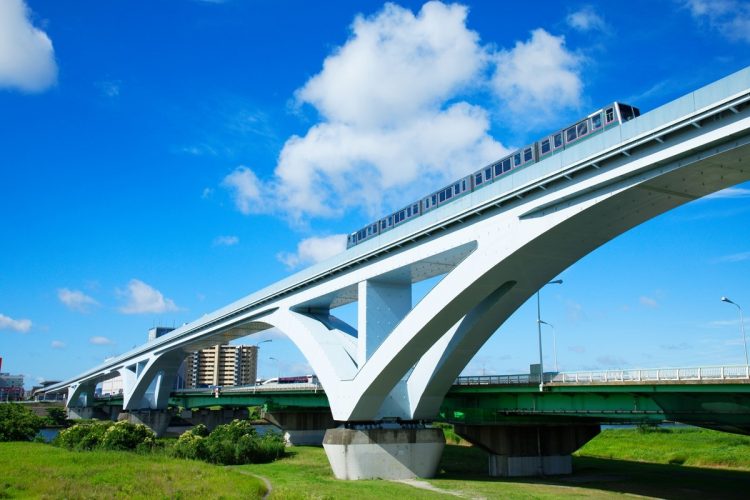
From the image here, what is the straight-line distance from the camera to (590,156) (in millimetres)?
24531

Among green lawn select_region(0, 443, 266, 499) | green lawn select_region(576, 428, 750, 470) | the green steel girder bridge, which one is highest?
the green steel girder bridge

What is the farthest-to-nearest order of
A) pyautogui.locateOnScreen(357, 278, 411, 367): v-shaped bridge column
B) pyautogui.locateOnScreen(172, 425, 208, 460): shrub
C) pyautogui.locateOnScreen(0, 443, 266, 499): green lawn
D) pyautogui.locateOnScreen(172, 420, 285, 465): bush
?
1. pyautogui.locateOnScreen(172, 420, 285, 465): bush
2. pyautogui.locateOnScreen(172, 425, 208, 460): shrub
3. pyautogui.locateOnScreen(357, 278, 411, 367): v-shaped bridge column
4. pyautogui.locateOnScreen(0, 443, 266, 499): green lawn

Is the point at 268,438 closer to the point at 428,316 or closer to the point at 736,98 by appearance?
the point at 428,316

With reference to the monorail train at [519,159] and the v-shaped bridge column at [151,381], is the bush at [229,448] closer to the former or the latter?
the monorail train at [519,159]

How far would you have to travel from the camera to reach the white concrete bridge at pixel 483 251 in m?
21.6

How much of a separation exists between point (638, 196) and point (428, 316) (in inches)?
435

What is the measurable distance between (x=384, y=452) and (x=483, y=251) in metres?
14.8

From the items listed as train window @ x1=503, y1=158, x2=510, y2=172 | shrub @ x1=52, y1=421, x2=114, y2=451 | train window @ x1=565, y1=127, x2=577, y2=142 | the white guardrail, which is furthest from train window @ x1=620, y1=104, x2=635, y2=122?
shrub @ x1=52, y1=421, x2=114, y2=451

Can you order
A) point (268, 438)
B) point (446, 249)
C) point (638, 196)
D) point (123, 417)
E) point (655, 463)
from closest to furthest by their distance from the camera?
point (638, 196)
point (446, 249)
point (655, 463)
point (268, 438)
point (123, 417)

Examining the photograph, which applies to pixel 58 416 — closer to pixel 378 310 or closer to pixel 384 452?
pixel 378 310

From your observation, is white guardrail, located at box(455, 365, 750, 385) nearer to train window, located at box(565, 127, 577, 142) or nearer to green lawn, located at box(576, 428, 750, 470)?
train window, located at box(565, 127, 577, 142)

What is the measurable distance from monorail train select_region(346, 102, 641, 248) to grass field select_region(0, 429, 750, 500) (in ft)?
48.3

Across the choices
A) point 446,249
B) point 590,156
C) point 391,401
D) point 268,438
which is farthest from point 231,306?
point 590,156

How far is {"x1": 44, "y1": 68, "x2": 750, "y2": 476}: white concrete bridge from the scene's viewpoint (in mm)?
21641
